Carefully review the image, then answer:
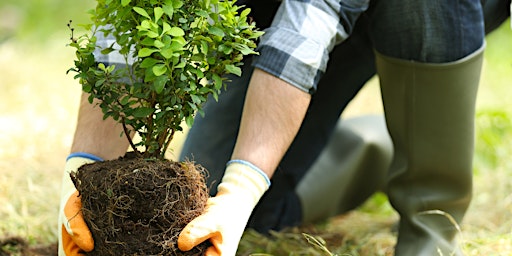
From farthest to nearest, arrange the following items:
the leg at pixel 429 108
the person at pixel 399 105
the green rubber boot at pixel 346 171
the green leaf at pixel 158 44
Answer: the green rubber boot at pixel 346 171 < the leg at pixel 429 108 < the person at pixel 399 105 < the green leaf at pixel 158 44

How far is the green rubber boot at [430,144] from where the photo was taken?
179 cm

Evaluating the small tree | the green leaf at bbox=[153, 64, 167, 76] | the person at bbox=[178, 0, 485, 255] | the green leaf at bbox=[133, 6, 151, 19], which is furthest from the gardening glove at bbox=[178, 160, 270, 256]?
the green leaf at bbox=[133, 6, 151, 19]

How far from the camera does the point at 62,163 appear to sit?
9.37 ft

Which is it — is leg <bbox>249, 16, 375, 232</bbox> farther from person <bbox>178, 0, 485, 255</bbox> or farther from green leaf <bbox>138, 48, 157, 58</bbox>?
green leaf <bbox>138, 48, 157, 58</bbox>

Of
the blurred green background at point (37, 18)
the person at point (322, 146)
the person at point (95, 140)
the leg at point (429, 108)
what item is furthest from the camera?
the blurred green background at point (37, 18)

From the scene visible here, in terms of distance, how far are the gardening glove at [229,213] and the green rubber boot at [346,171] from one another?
994 millimetres

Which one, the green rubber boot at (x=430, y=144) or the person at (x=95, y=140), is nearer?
the person at (x=95, y=140)

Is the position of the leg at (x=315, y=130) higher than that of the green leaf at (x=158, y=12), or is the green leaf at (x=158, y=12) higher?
the green leaf at (x=158, y=12)

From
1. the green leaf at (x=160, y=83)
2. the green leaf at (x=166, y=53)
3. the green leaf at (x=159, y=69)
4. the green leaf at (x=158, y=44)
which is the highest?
the green leaf at (x=158, y=44)

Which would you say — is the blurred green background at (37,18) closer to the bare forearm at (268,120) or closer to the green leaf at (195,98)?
the bare forearm at (268,120)

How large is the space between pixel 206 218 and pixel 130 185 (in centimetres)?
15

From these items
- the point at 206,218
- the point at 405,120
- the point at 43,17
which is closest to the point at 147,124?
the point at 206,218

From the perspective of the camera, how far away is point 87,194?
4.39 ft

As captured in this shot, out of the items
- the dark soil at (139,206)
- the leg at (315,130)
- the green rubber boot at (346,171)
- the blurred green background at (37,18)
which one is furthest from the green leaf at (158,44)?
the blurred green background at (37,18)
